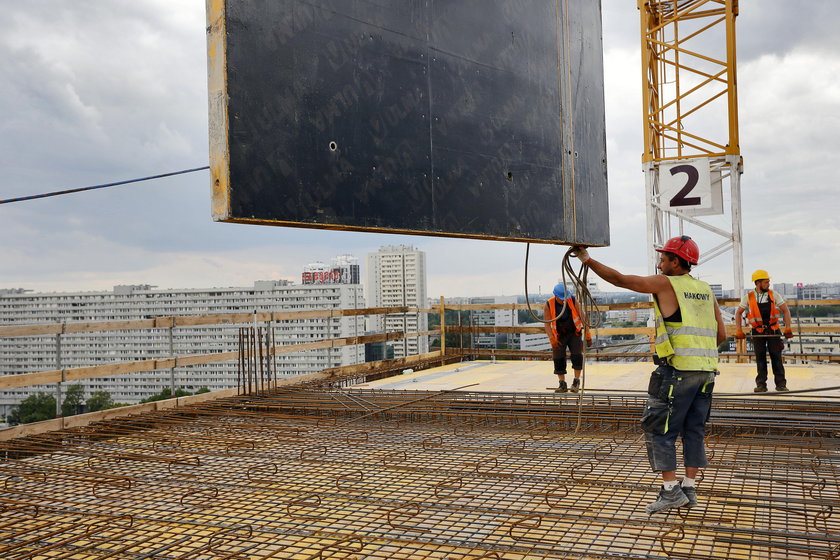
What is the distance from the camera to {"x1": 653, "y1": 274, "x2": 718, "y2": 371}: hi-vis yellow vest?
3902 millimetres

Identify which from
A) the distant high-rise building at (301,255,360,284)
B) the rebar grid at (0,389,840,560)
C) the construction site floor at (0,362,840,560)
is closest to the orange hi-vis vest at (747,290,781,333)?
the construction site floor at (0,362,840,560)

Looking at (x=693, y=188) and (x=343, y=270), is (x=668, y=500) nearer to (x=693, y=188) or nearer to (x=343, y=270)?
(x=693, y=188)

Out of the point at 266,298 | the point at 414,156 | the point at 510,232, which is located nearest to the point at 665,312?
the point at 510,232

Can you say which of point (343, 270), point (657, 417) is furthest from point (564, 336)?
point (343, 270)

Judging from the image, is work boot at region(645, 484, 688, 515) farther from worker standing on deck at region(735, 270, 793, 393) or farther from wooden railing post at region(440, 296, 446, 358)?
wooden railing post at region(440, 296, 446, 358)

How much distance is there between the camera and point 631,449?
17.8ft

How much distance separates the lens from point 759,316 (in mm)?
8344

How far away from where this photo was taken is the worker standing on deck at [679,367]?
12.7 feet

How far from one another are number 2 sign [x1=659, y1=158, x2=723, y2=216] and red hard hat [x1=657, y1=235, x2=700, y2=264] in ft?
37.1

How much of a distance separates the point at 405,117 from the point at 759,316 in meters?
6.21

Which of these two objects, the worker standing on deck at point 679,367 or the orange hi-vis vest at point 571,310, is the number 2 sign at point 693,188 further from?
the worker standing on deck at point 679,367

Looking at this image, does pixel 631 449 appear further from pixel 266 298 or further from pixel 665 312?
pixel 266 298

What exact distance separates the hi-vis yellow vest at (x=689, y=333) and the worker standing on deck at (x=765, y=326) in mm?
4732

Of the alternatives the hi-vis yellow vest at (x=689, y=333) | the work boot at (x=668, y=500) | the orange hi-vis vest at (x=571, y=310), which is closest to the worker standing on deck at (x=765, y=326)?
the orange hi-vis vest at (x=571, y=310)
